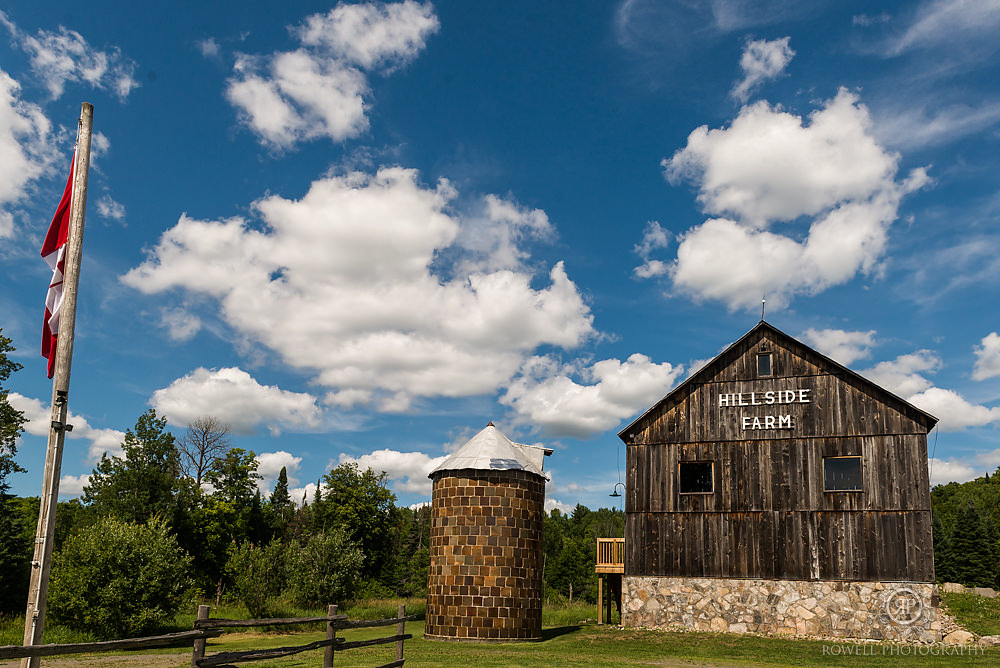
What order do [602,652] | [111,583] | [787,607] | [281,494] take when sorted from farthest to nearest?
1. [281,494]
2. [787,607]
3. [111,583]
4. [602,652]

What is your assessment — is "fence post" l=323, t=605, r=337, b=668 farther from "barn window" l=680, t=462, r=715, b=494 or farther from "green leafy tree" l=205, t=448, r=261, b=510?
"green leafy tree" l=205, t=448, r=261, b=510

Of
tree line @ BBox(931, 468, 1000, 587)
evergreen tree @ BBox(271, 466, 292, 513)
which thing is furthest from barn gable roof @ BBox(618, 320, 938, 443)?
evergreen tree @ BBox(271, 466, 292, 513)

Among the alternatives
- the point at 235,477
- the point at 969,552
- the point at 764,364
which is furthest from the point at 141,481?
the point at 969,552

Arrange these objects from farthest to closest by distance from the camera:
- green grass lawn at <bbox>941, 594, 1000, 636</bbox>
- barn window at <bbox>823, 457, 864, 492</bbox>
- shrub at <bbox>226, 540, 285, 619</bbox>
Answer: shrub at <bbox>226, 540, 285, 619</bbox> → barn window at <bbox>823, 457, 864, 492</bbox> → green grass lawn at <bbox>941, 594, 1000, 636</bbox>

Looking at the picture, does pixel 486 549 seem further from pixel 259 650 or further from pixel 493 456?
pixel 259 650

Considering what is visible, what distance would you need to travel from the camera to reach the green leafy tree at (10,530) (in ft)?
122

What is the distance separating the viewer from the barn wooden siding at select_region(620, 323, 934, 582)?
1014 inches

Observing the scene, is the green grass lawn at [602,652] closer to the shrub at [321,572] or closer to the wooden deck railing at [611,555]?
the wooden deck railing at [611,555]

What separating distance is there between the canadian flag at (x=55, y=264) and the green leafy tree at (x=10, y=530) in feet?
111

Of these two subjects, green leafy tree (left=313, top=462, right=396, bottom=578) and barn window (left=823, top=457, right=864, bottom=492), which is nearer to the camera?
barn window (left=823, top=457, right=864, bottom=492)

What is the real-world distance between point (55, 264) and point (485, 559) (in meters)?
17.4

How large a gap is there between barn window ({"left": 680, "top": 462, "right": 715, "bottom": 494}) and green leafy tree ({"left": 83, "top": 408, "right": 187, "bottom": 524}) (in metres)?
39.4

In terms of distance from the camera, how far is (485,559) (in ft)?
80.0

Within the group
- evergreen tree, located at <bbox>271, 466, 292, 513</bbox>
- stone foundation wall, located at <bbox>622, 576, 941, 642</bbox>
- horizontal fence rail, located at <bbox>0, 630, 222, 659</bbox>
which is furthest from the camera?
evergreen tree, located at <bbox>271, 466, 292, 513</bbox>
